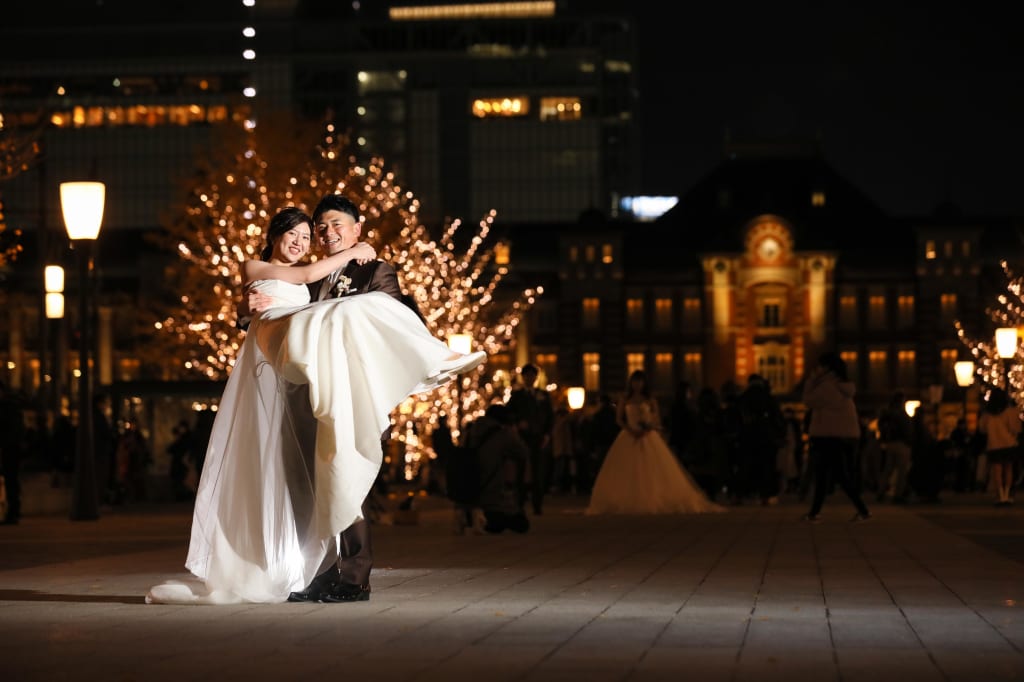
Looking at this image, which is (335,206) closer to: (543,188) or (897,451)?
(897,451)

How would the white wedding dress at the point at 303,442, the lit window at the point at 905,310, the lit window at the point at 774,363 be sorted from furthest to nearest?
the lit window at the point at 774,363
the lit window at the point at 905,310
the white wedding dress at the point at 303,442

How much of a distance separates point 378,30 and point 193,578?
118 meters

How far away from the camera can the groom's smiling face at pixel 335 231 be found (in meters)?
9.95

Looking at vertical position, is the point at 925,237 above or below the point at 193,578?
above

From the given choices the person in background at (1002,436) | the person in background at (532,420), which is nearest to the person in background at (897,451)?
the person in background at (1002,436)

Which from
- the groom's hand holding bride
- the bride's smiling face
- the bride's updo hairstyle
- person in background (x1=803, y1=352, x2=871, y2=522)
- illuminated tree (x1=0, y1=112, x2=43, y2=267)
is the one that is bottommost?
person in background (x1=803, y1=352, x2=871, y2=522)

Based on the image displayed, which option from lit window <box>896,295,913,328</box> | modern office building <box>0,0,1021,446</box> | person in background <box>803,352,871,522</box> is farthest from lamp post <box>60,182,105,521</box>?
lit window <box>896,295,913,328</box>

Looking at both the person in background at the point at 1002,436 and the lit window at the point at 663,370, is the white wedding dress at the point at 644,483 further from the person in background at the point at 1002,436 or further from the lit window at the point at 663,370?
the lit window at the point at 663,370

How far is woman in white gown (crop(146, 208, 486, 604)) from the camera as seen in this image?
954 centimetres

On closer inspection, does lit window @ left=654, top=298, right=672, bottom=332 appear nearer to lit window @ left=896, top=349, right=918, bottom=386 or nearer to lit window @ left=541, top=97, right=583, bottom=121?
lit window @ left=896, top=349, right=918, bottom=386

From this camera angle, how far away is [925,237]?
303ft

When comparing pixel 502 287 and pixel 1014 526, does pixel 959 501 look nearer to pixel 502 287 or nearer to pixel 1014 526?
pixel 1014 526

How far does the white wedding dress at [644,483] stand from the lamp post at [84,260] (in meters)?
5.66

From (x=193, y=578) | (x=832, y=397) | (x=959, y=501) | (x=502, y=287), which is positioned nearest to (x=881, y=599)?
(x=193, y=578)
